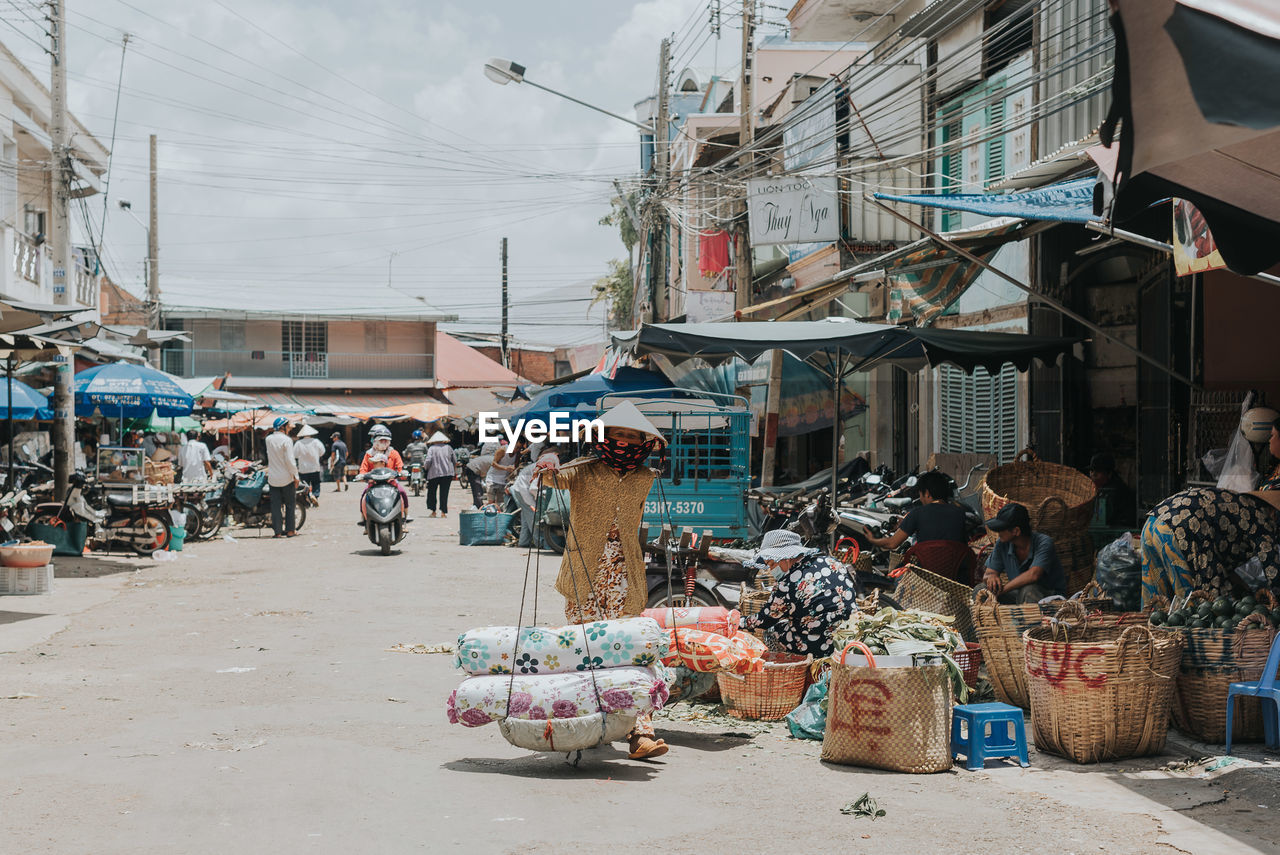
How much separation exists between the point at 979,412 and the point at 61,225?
14.7m

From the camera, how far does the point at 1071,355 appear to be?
13.8 meters

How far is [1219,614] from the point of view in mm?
7000

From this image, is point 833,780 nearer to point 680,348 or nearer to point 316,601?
point 680,348

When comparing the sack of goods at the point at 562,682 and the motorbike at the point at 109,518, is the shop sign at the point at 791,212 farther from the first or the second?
the sack of goods at the point at 562,682

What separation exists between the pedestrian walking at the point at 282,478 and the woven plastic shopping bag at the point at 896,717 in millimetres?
15387

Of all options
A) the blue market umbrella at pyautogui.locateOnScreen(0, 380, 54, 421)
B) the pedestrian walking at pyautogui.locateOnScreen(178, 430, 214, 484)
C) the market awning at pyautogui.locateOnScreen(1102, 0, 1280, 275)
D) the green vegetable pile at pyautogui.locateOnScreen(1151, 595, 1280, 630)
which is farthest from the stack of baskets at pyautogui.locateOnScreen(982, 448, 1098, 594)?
the blue market umbrella at pyautogui.locateOnScreen(0, 380, 54, 421)

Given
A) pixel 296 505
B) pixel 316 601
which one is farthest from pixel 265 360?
pixel 316 601

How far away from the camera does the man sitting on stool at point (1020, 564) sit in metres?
8.40

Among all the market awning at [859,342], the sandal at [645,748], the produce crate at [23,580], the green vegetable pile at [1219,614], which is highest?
the market awning at [859,342]

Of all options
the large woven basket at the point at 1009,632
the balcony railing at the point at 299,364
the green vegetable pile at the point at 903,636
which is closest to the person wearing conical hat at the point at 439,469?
the large woven basket at the point at 1009,632

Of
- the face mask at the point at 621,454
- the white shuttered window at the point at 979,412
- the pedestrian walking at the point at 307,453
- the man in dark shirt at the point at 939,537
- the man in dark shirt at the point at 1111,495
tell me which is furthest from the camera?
the pedestrian walking at the point at 307,453

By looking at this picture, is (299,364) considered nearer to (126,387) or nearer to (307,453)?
(307,453)

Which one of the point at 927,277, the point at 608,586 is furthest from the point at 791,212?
the point at 608,586

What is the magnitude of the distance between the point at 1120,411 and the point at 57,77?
54.6 feet
